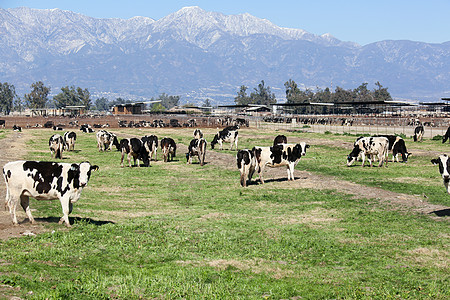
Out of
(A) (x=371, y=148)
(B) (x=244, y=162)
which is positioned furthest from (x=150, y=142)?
(A) (x=371, y=148)

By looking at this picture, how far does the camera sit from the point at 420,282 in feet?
39.3

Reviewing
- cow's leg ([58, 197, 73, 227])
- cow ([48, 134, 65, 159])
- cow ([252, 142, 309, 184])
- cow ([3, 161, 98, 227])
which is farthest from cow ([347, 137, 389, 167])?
cow's leg ([58, 197, 73, 227])

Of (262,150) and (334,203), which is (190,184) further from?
(334,203)

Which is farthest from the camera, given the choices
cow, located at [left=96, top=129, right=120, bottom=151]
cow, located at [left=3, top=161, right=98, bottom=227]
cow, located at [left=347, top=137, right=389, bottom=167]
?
cow, located at [left=96, top=129, right=120, bottom=151]

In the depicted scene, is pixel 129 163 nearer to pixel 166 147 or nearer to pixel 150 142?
pixel 150 142

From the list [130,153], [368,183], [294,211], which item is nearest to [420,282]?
[294,211]

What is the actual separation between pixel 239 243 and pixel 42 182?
21.0 ft

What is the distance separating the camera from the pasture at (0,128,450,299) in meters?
11.5

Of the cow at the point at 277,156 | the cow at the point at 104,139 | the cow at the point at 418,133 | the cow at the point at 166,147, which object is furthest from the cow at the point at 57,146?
the cow at the point at 418,133

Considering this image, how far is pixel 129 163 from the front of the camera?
35.7m

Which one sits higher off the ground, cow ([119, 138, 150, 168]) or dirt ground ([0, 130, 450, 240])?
cow ([119, 138, 150, 168])

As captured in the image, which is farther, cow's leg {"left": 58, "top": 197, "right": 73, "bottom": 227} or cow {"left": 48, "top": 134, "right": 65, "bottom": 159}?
cow {"left": 48, "top": 134, "right": 65, "bottom": 159}

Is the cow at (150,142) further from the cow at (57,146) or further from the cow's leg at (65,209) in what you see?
the cow's leg at (65,209)

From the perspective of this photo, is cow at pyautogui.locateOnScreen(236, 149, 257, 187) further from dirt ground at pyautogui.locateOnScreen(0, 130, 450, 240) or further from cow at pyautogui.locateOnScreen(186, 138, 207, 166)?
cow at pyautogui.locateOnScreen(186, 138, 207, 166)
